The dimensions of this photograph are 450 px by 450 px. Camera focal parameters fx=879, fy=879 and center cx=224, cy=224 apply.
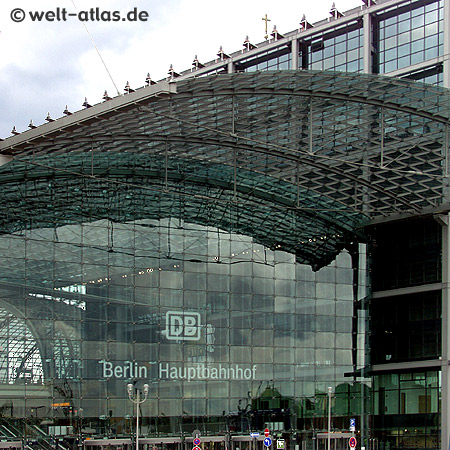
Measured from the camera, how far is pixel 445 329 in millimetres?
58188

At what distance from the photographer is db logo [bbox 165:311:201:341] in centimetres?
5275

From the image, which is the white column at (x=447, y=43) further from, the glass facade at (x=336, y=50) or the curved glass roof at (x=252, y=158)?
the curved glass roof at (x=252, y=158)

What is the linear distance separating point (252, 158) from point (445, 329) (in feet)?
57.8

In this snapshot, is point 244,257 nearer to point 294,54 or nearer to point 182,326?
point 182,326

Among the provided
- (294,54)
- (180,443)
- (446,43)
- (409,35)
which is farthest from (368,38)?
(180,443)

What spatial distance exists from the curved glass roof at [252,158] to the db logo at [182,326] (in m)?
5.91

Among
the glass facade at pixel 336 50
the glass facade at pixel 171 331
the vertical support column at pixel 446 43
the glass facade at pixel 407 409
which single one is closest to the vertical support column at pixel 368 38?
the glass facade at pixel 336 50

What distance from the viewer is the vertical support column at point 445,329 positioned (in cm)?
5791

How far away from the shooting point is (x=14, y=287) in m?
47.9

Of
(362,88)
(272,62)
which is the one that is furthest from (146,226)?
(272,62)

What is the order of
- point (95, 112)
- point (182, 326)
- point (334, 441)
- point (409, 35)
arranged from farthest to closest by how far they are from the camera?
1. point (409, 35)
2. point (334, 441)
3. point (182, 326)
4. point (95, 112)

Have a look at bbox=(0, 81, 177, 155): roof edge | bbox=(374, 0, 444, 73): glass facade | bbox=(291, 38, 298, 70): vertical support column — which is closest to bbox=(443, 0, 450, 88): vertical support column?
bbox=(374, 0, 444, 73): glass facade

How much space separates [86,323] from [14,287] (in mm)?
4625

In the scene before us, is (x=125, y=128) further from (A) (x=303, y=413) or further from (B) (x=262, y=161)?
(A) (x=303, y=413)
